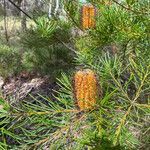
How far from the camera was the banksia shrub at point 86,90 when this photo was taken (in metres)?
1.56

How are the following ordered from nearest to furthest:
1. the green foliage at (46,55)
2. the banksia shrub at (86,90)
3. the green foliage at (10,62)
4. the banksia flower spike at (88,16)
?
the banksia shrub at (86,90)
the banksia flower spike at (88,16)
the green foliage at (46,55)
the green foliage at (10,62)

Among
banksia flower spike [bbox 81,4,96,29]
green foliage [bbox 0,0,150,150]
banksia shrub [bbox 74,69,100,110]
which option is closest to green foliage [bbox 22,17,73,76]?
green foliage [bbox 0,0,150,150]

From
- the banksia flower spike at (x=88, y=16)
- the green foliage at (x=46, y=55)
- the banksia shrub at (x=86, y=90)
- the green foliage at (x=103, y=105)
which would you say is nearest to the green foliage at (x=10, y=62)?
the green foliage at (x=46, y=55)

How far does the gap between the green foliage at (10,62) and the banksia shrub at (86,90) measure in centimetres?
1005

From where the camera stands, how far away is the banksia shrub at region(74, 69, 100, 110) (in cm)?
156

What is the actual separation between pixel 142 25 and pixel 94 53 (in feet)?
2.07

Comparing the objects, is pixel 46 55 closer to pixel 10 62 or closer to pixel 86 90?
pixel 10 62

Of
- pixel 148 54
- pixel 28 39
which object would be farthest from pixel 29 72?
pixel 148 54

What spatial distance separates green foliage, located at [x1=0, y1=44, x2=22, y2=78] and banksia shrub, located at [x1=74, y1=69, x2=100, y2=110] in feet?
33.0

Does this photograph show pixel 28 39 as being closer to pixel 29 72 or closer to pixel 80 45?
pixel 29 72

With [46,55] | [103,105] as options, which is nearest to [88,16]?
[103,105]

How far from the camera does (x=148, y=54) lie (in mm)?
2451

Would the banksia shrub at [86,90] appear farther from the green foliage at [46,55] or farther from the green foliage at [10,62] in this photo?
the green foliage at [10,62]

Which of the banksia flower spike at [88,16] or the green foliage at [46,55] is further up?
the banksia flower spike at [88,16]
